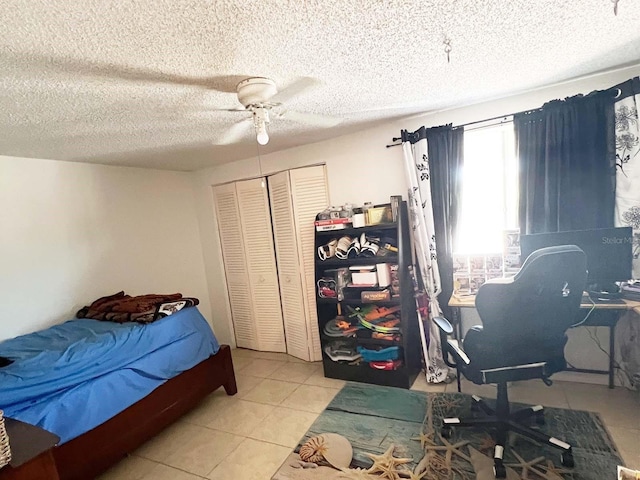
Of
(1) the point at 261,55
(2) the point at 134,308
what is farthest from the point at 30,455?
(1) the point at 261,55

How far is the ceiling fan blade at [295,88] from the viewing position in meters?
1.72

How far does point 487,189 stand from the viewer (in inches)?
103

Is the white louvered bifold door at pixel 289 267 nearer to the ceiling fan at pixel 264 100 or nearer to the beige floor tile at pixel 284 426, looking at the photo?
the beige floor tile at pixel 284 426

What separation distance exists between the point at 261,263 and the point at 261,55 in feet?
8.27

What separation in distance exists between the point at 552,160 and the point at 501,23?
1.28m

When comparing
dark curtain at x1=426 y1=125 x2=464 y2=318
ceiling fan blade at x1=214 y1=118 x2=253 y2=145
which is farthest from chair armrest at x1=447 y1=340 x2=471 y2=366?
ceiling fan blade at x1=214 y1=118 x2=253 y2=145

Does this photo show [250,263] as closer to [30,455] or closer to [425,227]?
[425,227]

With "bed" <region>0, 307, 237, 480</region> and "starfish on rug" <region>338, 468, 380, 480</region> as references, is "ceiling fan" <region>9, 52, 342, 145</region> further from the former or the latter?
"starfish on rug" <region>338, 468, 380, 480</region>

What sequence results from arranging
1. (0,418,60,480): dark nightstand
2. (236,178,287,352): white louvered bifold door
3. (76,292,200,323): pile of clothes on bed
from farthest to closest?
(236,178,287,352): white louvered bifold door → (76,292,200,323): pile of clothes on bed → (0,418,60,480): dark nightstand

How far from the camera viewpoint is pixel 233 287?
3893 millimetres

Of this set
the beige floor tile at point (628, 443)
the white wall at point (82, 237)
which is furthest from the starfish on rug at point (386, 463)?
the white wall at point (82, 237)

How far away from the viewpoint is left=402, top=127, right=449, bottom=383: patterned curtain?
264 centimetres

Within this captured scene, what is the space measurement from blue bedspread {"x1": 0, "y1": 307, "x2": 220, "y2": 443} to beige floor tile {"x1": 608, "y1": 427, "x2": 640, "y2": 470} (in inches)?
109

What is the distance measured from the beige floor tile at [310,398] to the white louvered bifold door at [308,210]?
24.6 inches
